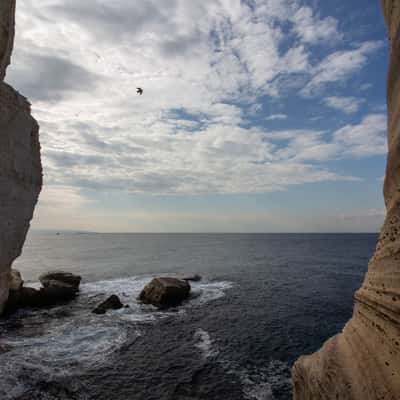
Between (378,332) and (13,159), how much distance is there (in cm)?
1709

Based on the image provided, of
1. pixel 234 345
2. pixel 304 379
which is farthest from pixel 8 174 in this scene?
pixel 234 345

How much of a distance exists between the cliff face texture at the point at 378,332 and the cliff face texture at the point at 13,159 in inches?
592

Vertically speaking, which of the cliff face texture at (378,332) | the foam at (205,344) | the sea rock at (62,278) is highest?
the cliff face texture at (378,332)

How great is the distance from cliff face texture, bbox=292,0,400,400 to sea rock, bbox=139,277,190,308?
24028mm

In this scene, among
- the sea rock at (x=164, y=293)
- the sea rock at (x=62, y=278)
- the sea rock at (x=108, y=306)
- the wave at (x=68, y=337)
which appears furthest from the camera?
the sea rock at (x=62, y=278)

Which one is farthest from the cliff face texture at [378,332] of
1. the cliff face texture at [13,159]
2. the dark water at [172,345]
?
the cliff face texture at [13,159]

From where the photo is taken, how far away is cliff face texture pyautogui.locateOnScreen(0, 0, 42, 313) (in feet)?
43.8

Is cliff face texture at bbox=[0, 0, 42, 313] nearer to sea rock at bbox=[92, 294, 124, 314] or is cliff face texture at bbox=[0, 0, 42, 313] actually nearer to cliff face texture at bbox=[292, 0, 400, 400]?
sea rock at bbox=[92, 294, 124, 314]

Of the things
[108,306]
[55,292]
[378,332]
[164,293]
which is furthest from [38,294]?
[378,332]

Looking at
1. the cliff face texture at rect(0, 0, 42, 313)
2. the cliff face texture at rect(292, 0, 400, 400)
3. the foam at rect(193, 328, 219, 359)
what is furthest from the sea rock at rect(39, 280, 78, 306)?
the cliff face texture at rect(292, 0, 400, 400)

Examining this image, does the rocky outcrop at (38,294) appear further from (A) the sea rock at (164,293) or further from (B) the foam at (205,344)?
(B) the foam at (205,344)

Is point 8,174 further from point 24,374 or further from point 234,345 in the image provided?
point 234,345

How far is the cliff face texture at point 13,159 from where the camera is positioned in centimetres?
1334

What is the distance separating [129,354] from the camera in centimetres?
1922
